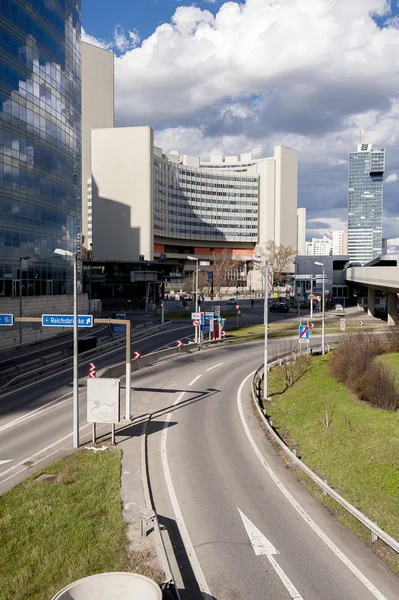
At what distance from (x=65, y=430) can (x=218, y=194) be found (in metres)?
176

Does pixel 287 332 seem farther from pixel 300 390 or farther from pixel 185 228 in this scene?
pixel 185 228

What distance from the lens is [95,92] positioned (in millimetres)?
184500

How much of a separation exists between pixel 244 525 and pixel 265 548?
1.26m

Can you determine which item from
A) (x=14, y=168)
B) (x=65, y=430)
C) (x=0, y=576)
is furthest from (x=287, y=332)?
(x=0, y=576)

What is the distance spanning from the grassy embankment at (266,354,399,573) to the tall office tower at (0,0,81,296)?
34354 mm

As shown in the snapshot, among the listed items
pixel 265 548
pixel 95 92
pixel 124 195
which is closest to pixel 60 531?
pixel 265 548

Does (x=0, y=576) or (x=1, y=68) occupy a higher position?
(x=1, y=68)

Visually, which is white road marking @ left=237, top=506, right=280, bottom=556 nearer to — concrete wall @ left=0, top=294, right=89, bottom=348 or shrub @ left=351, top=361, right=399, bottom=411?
shrub @ left=351, top=361, right=399, bottom=411

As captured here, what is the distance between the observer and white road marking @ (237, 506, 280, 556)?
1154cm

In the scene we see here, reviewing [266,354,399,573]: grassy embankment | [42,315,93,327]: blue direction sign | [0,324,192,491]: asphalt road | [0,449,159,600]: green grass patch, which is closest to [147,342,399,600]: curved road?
[266,354,399,573]: grassy embankment

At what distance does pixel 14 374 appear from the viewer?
3275 cm

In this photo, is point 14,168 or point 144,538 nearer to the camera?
point 144,538

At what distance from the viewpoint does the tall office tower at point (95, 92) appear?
7106 inches

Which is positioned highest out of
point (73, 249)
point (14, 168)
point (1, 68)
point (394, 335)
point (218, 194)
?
point (218, 194)
